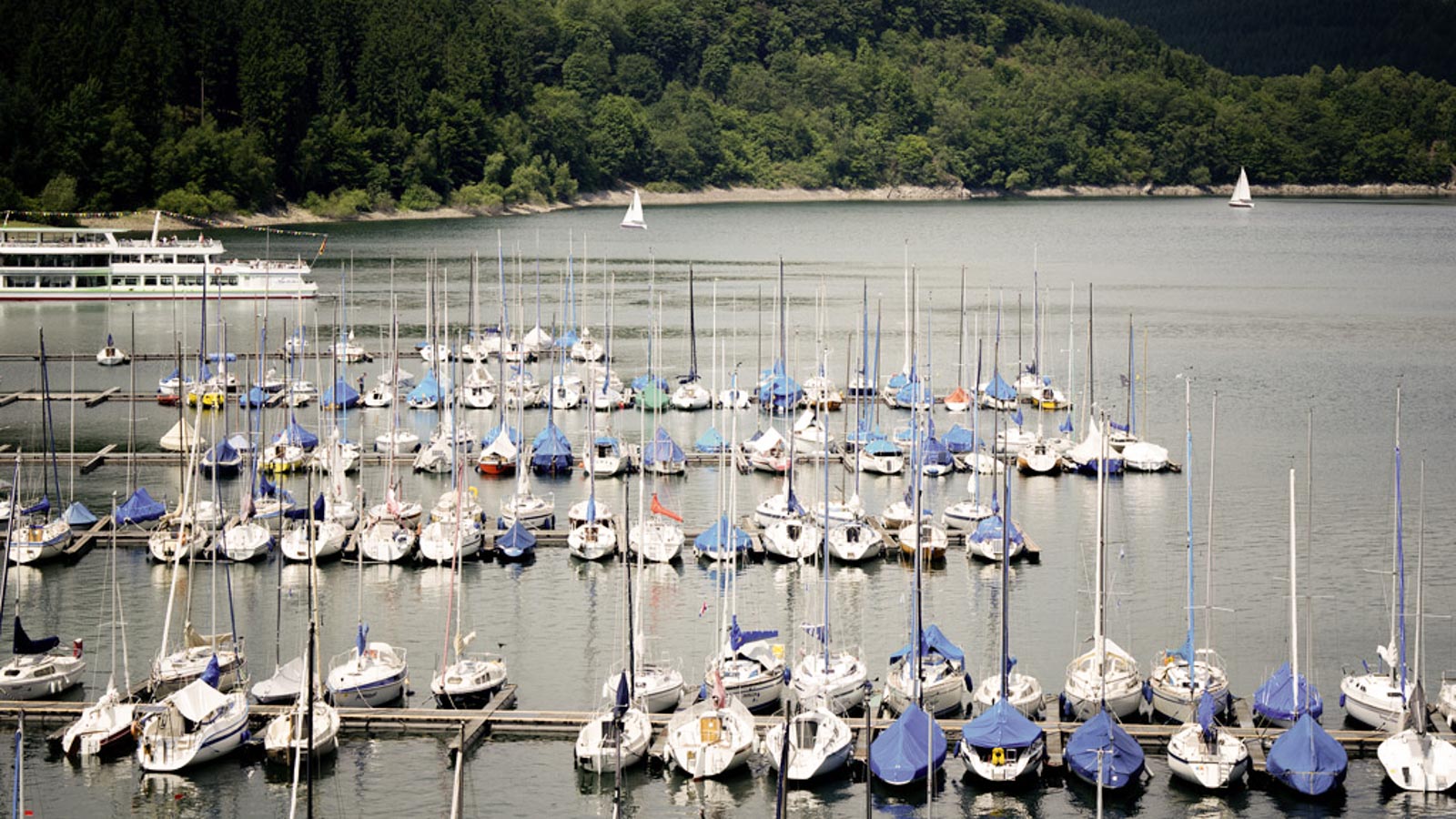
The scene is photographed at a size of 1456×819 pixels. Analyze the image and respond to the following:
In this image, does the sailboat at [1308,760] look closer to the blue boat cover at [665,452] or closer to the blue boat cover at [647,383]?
the blue boat cover at [665,452]

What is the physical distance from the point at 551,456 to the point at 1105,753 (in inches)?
1411

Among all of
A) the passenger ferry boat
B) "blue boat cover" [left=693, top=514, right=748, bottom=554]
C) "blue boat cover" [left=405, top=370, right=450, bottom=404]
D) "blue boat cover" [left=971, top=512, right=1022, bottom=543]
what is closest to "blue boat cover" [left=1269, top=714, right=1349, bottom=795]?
"blue boat cover" [left=971, top=512, right=1022, bottom=543]

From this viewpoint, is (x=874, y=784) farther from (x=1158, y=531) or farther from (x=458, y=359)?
(x=458, y=359)

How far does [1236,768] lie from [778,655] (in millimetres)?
10786

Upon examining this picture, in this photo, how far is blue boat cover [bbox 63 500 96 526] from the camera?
58.6m

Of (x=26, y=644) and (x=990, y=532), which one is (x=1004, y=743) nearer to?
(x=990, y=532)

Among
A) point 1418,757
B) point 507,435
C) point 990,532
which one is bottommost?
Result: point 1418,757

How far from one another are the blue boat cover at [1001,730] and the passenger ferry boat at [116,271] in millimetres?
91015

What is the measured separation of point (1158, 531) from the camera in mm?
62938

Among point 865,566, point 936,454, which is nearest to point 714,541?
point 865,566

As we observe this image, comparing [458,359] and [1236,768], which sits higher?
[458,359]

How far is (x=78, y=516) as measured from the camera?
59.0m

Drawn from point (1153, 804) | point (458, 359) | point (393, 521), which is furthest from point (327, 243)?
point (1153, 804)

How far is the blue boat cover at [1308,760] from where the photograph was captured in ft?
124
